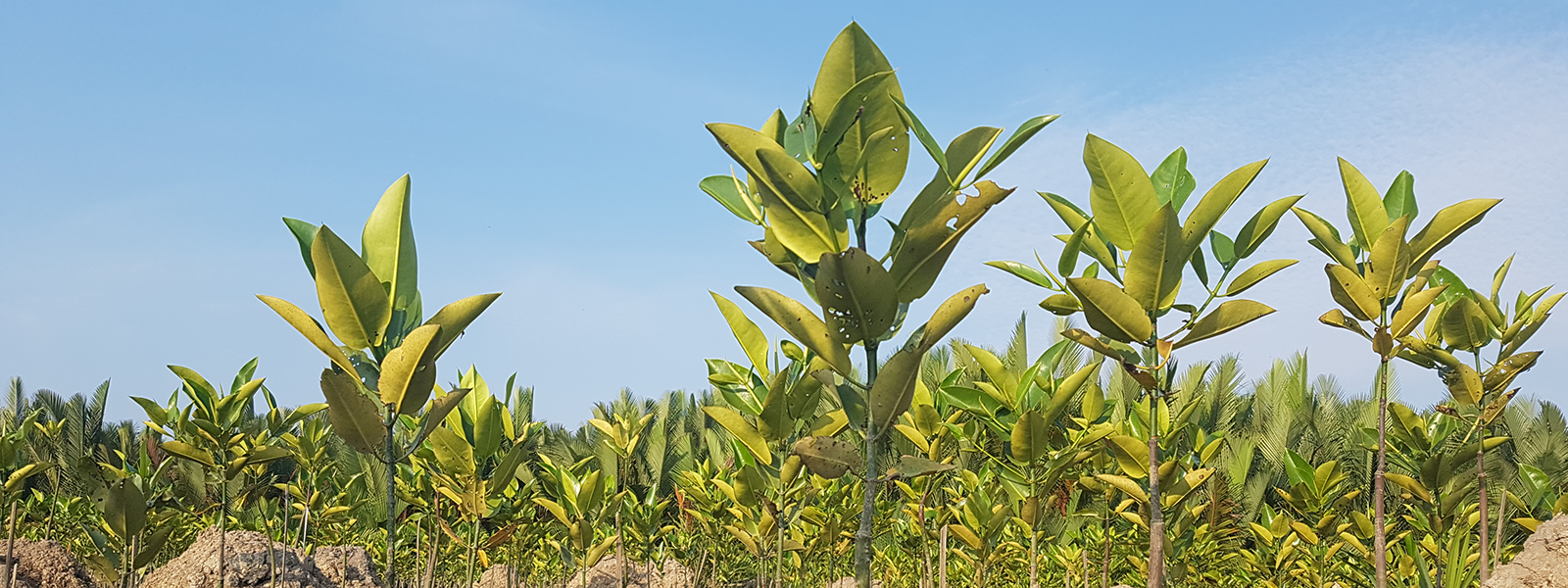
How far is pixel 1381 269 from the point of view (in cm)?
302

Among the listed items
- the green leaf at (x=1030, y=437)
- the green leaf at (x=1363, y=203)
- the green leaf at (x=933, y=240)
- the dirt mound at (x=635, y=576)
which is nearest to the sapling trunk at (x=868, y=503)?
the green leaf at (x=933, y=240)

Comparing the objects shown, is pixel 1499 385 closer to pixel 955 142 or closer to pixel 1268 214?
pixel 1268 214

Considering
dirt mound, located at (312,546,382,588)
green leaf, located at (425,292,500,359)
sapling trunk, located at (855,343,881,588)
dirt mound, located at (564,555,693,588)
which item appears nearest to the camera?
sapling trunk, located at (855,343,881,588)

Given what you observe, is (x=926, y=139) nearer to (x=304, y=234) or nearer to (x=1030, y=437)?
(x=304, y=234)

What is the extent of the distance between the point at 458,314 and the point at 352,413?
0.28 m

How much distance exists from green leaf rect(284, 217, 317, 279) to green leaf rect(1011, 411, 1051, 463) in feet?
7.07

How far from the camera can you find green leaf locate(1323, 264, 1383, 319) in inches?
116

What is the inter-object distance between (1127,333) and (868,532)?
85 cm

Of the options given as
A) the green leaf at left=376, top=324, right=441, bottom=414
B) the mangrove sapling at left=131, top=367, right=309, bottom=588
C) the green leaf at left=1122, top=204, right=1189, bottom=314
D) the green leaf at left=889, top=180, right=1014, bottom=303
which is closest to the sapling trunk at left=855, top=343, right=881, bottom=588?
the green leaf at left=889, top=180, right=1014, bottom=303

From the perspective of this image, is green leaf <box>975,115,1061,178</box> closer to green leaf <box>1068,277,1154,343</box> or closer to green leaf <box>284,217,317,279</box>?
green leaf <box>1068,277,1154,343</box>

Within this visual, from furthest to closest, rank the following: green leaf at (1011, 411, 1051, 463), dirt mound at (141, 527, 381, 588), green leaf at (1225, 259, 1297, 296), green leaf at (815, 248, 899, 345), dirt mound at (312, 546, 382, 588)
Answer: dirt mound at (312, 546, 382, 588)
dirt mound at (141, 527, 381, 588)
green leaf at (1011, 411, 1051, 463)
green leaf at (1225, 259, 1297, 296)
green leaf at (815, 248, 899, 345)

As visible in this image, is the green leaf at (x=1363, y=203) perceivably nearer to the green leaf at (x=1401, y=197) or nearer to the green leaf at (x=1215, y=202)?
the green leaf at (x=1401, y=197)

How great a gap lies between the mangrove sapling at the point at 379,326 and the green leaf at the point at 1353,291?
2363 millimetres

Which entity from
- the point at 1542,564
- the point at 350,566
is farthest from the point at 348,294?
the point at 350,566
